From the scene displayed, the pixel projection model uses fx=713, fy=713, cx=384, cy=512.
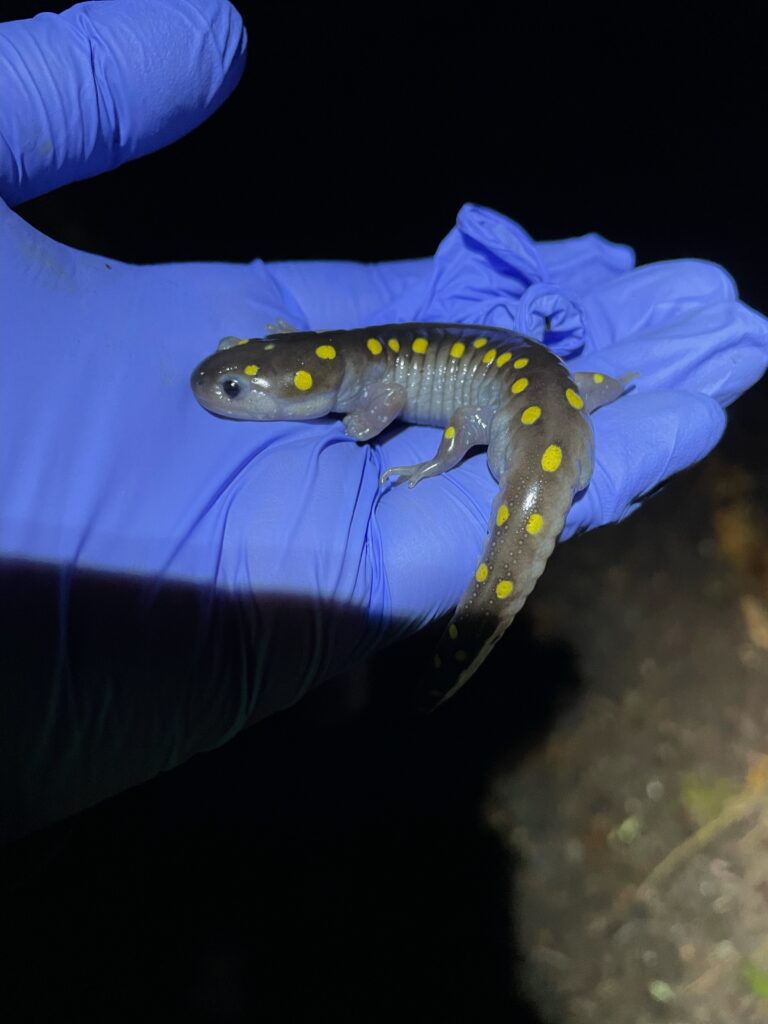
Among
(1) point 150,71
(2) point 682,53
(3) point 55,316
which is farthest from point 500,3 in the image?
(3) point 55,316

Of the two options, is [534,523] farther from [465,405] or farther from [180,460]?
[180,460]

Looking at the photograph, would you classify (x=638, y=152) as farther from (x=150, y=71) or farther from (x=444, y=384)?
(x=150, y=71)

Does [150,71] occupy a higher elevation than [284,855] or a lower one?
higher

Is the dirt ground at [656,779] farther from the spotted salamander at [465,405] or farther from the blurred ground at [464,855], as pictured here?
the spotted salamander at [465,405]

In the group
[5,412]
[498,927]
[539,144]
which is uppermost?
[539,144]

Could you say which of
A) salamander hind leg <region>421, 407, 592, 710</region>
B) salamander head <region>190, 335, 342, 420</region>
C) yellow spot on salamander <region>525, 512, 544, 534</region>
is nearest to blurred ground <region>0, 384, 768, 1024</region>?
salamander hind leg <region>421, 407, 592, 710</region>

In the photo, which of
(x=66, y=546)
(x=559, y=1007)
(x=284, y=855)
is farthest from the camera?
(x=284, y=855)
